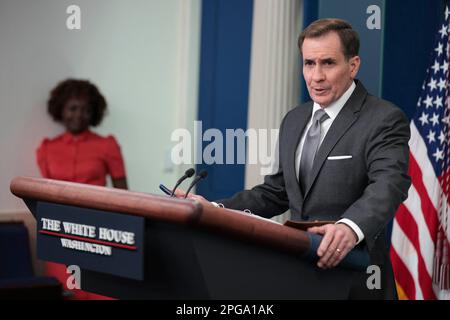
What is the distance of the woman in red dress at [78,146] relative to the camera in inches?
201

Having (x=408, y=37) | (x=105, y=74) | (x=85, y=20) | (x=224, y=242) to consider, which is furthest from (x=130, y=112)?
(x=224, y=242)

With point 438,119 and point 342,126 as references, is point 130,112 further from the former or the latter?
point 342,126

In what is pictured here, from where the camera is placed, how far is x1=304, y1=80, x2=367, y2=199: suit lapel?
196 cm

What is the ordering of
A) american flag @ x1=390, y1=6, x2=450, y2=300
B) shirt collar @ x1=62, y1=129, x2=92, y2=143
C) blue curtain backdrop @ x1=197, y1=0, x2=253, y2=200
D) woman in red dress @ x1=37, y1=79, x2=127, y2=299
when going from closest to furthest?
american flag @ x1=390, y1=6, x2=450, y2=300 < blue curtain backdrop @ x1=197, y1=0, x2=253, y2=200 < woman in red dress @ x1=37, y1=79, x2=127, y2=299 < shirt collar @ x1=62, y1=129, x2=92, y2=143

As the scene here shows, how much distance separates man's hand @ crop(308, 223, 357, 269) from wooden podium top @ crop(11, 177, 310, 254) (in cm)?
5

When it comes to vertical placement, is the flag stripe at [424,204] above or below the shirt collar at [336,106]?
below

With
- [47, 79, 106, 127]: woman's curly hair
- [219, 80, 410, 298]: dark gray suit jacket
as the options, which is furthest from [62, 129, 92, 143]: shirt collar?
[219, 80, 410, 298]: dark gray suit jacket

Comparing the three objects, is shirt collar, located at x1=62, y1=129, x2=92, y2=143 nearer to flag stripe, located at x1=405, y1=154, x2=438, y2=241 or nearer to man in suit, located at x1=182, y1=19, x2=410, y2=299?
flag stripe, located at x1=405, y1=154, x2=438, y2=241

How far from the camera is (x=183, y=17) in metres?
5.74

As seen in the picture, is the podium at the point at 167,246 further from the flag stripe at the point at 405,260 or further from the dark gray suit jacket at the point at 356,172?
the flag stripe at the point at 405,260

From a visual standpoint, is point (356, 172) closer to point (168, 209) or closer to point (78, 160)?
point (168, 209)

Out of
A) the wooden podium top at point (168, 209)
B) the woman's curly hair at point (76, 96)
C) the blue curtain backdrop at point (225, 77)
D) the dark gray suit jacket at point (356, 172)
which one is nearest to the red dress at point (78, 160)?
the woman's curly hair at point (76, 96)

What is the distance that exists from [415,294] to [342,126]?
1684 millimetres

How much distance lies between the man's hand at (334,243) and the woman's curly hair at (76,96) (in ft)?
12.9
